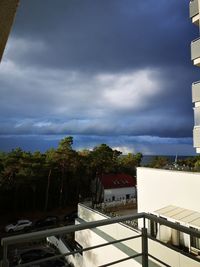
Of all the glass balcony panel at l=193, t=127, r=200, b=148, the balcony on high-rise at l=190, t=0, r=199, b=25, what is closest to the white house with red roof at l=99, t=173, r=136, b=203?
the glass balcony panel at l=193, t=127, r=200, b=148

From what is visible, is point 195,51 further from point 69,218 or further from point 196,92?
point 69,218

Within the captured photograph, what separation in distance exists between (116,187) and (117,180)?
55.7 inches

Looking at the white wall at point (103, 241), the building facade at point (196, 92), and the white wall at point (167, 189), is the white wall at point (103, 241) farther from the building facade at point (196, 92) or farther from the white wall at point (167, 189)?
the building facade at point (196, 92)

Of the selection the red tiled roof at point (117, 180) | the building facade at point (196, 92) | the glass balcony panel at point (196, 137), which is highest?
the building facade at point (196, 92)

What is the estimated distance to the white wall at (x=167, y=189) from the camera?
10459mm

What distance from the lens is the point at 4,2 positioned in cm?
145

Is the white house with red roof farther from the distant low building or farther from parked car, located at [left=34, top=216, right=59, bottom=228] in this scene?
parked car, located at [left=34, top=216, right=59, bottom=228]

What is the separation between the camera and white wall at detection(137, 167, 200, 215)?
34.3 feet

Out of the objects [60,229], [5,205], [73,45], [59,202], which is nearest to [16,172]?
[5,205]

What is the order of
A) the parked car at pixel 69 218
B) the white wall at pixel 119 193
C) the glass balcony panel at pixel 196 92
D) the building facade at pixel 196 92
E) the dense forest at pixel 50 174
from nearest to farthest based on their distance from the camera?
1. the building facade at pixel 196 92
2. the glass balcony panel at pixel 196 92
3. the parked car at pixel 69 218
4. the dense forest at pixel 50 174
5. the white wall at pixel 119 193

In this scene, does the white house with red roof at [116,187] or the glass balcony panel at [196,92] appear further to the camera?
the white house with red roof at [116,187]

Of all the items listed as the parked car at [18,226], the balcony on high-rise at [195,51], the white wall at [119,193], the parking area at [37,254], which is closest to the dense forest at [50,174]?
the white wall at [119,193]

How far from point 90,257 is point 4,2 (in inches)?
576

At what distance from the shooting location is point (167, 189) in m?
11.8
